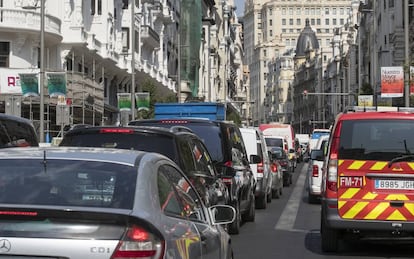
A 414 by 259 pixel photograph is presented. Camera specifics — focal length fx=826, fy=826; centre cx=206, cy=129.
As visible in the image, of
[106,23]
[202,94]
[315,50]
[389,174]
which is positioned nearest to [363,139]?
[389,174]

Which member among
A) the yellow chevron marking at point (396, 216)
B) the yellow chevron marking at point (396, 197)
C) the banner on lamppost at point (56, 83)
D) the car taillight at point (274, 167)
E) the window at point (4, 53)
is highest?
the window at point (4, 53)

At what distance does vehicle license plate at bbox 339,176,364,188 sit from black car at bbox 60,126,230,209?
1.75 m

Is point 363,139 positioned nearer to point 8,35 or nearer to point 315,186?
point 315,186

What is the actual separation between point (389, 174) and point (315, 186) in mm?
10223

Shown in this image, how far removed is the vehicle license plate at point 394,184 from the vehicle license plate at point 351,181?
0.68 ft

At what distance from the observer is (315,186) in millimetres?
20922

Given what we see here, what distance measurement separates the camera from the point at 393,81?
38.5 meters

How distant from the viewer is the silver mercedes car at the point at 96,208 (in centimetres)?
441

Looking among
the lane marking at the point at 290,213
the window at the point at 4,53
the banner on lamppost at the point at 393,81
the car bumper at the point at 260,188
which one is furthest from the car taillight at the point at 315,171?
the window at the point at 4,53

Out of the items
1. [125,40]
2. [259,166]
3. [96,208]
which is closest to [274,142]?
[259,166]

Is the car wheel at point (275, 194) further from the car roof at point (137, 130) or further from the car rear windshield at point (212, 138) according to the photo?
the car roof at point (137, 130)

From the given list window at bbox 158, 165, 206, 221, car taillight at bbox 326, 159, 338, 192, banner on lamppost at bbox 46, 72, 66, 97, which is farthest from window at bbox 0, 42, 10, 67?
window at bbox 158, 165, 206, 221

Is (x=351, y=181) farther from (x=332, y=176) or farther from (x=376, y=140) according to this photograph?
(x=376, y=140)

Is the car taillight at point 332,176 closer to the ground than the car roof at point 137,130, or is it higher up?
closer to the ground
